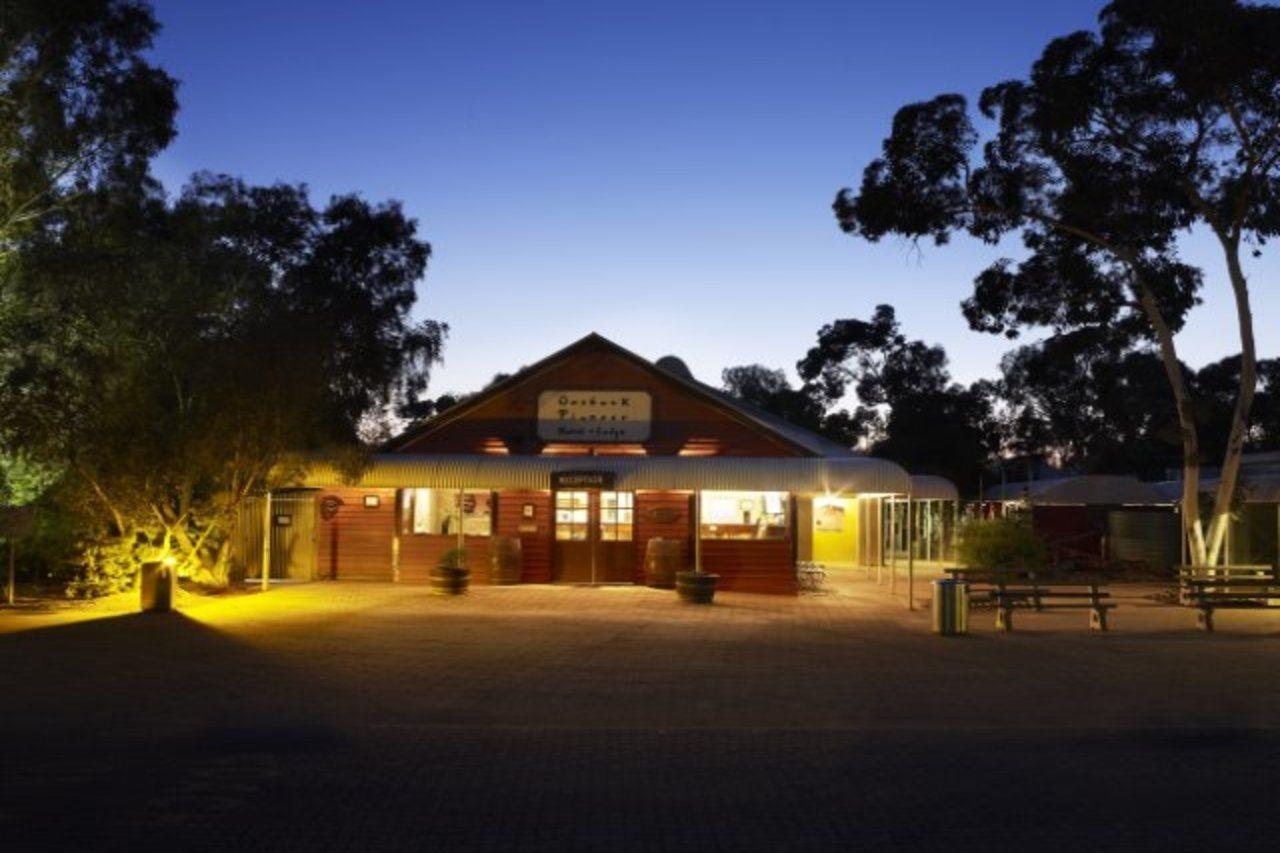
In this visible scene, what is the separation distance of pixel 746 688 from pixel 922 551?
27377mm

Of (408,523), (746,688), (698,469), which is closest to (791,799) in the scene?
(746,688)

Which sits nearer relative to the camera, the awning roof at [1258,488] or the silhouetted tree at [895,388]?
the awning roof at [1258,488]

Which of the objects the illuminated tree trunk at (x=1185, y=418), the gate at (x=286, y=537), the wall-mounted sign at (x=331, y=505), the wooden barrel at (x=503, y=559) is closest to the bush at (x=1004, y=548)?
the illuminated tree trunk at (x=1185, y=418)

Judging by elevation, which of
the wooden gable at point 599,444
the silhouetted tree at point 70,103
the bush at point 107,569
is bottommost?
the bush at point 107,569

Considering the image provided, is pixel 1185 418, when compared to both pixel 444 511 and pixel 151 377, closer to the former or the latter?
pixel 444 511

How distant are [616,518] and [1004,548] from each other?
305 inches

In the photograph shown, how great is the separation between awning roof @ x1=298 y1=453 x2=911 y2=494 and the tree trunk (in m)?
6.06

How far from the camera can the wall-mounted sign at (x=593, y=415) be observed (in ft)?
85.6

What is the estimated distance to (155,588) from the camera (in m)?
18.4

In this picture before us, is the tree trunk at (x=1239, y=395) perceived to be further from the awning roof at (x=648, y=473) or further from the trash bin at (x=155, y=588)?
the trash bin at (x=155, y=588)

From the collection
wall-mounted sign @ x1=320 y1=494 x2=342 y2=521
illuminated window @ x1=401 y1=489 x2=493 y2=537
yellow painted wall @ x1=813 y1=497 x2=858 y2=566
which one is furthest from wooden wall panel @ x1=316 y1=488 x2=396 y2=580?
yellow painted wall @ x1=813 y1=497 x2=858 y2=566

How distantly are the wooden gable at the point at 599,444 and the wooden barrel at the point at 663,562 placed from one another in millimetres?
2870

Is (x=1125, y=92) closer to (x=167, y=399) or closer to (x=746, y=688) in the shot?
(x=746, y=688)

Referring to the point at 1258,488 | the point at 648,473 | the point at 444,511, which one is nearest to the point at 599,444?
the point at 648,473
